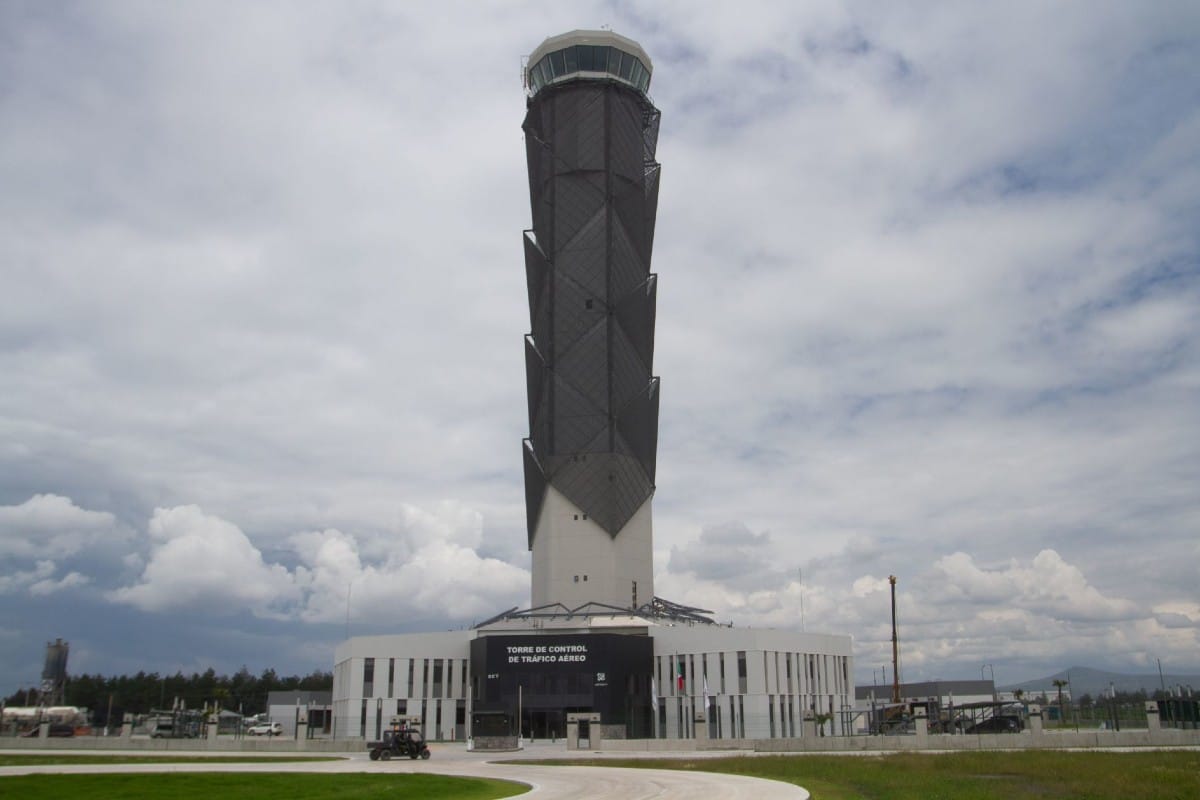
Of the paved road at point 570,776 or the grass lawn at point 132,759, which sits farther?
the grass lawn at point 132,759

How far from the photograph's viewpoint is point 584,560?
9550 centimetres

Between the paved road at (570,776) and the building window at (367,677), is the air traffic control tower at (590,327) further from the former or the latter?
the paved road at (570,776)

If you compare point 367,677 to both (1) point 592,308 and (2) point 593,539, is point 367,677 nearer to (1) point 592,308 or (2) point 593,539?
(2) point 593,539

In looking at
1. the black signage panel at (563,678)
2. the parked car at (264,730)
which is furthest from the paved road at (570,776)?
the parked car at (264,730)

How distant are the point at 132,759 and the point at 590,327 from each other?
2406 inches

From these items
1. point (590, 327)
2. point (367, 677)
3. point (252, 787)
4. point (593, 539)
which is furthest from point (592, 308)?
point (252, 787)

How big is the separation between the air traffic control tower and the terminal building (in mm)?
178

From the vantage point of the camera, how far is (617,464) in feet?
318

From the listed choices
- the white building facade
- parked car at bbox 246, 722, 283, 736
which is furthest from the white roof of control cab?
parked car at bbox 246, 722, 283, 736

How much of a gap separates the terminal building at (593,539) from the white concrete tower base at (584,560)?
14 centimetres

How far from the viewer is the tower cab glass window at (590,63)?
105312 millimetres

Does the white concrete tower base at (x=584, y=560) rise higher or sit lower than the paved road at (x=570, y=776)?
higher

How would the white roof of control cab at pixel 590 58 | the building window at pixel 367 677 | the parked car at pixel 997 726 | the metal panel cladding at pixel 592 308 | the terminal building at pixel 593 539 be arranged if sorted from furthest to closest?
the white roof of control cab at pixel 590 58
the metal panel cladding at pixel 592 308
the building window at pixel 367 677
the terminal building at pixel 593 539
the parked car at pixel 997 726

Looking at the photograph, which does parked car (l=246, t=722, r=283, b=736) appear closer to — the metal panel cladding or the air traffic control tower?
the air traffic control tower
